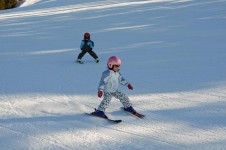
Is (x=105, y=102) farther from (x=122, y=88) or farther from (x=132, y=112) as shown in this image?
(x=122, y=88)

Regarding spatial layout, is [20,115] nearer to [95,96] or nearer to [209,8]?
[95,96]

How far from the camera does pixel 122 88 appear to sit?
25.1 feet

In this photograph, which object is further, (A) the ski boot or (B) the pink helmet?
(A) the ski boot

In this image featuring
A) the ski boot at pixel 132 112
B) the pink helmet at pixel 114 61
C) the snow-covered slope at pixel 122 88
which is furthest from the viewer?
the ski boot at pixel 132 112

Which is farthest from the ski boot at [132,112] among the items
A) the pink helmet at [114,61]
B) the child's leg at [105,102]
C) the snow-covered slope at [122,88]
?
the pink helmet at [114,61]

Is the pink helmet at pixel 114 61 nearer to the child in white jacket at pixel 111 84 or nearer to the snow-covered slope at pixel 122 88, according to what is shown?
the child in white jacket at pixel 111 84

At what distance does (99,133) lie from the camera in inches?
201

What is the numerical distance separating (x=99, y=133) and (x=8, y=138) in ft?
4.22

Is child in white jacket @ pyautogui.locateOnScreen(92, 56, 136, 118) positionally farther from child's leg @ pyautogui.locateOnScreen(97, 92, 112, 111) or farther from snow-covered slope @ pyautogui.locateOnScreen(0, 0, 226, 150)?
snow-covered slope @ pyautogui.locateOnScreen(0, 0, 226, 150)

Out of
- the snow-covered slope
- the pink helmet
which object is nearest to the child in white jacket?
the pink helmet

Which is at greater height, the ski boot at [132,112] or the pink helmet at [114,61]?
the pink helmet at [114,61]

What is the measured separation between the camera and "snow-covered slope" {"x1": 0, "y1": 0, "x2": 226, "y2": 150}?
4949mm

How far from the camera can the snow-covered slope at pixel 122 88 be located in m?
4.95

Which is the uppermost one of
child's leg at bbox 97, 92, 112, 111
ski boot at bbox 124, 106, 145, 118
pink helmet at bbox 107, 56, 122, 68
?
pink helmet at bbox 107, 56, 122, 68
